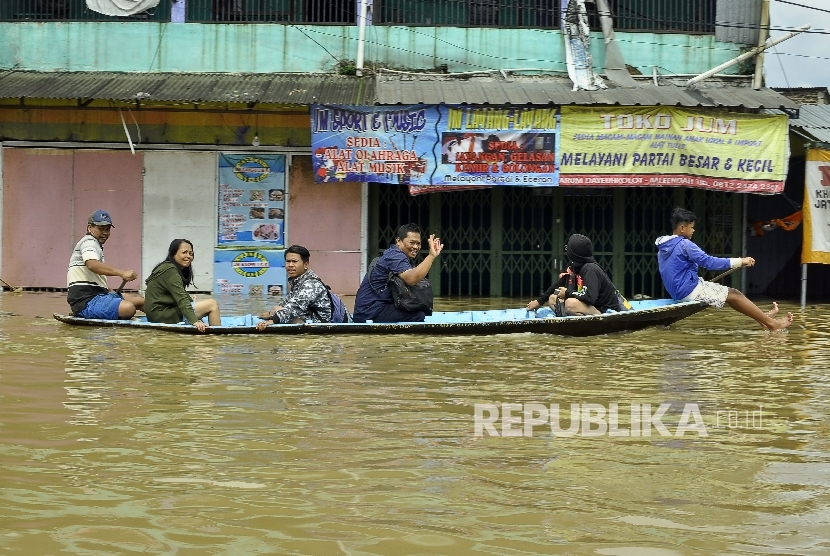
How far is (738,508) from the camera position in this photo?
4281 millimetres

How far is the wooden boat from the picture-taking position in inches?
384

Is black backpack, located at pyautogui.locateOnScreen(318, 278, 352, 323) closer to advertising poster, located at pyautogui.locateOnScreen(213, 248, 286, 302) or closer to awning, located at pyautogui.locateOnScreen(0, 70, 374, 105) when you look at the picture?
awning, located at pyautogui.locateOnScreen(0, 70, 374, 105)

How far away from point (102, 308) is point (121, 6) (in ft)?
22.0

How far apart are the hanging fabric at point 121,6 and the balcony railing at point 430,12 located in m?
0.20

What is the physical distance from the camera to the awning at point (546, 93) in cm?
1433

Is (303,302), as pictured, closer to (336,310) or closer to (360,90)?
(336,310)

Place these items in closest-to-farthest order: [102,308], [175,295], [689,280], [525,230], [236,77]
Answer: [175,295]
[102,308]
[689,280]
[236,77]
[525,230]

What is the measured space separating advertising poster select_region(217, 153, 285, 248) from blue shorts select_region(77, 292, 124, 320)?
17.4ft

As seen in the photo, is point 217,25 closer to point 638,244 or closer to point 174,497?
point 638,244

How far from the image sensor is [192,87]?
14.6 m

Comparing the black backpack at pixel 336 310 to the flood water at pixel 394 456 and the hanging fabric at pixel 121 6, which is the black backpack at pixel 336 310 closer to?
the flood water at pixel 394 456

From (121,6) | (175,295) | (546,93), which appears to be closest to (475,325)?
(175,295)

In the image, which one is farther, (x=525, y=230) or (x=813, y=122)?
(x=525, y=230)

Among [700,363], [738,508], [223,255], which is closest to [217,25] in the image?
[223,255]
